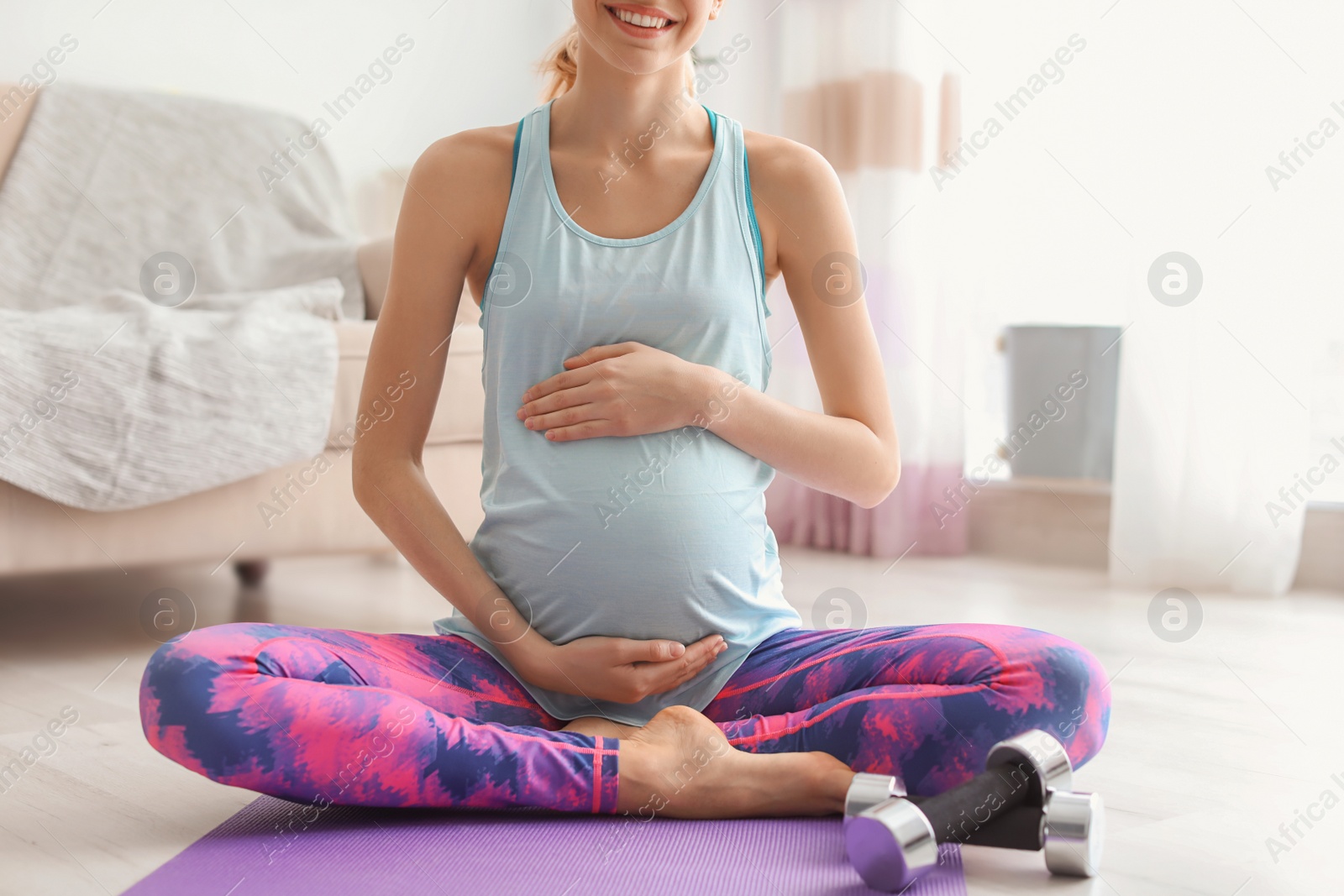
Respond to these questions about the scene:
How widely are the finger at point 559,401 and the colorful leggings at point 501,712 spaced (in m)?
0.21

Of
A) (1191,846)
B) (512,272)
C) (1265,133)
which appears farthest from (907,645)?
(1265,133)

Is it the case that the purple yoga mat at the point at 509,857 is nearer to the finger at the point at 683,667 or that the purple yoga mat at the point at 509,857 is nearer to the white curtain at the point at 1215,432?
the finger at the point at 683,667

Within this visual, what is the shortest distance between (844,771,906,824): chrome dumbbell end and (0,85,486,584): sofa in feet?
3.04

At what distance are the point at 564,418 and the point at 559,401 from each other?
0.05 ft

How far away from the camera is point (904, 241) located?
2.40m

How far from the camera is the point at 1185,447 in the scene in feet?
6.57

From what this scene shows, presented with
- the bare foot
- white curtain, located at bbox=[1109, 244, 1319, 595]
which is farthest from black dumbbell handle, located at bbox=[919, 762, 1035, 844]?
white curtain, located at bbox=[1109, 244, 1319, 595]

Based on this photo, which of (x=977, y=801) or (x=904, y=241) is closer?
(x=977, y=801)

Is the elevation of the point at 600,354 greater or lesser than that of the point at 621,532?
greater

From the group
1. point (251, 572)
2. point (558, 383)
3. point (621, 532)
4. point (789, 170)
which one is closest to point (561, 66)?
point (789, 170)

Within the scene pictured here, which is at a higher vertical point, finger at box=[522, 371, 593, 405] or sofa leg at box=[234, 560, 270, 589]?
finger at box=[522, 371, 593, 405]

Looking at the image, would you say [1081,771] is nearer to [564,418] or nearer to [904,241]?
[564,418]

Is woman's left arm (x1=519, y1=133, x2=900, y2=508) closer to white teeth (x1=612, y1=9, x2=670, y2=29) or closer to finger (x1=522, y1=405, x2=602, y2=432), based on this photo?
finger (x1=522, y1=405, x2=602, y2=432)

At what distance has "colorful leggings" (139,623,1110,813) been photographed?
2.62 ft
